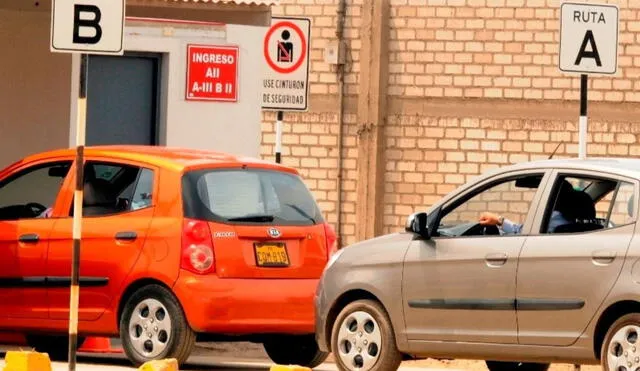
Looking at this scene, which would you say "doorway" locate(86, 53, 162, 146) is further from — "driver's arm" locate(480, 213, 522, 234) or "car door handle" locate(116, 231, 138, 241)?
"driver's arm" locate(480, 213, 522, 234)

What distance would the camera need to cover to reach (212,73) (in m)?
21.8

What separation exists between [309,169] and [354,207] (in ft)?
2.83

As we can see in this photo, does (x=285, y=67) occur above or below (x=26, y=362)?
above

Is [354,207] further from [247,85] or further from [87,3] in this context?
[87,3]

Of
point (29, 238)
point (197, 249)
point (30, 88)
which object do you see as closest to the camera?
point (197, 249)

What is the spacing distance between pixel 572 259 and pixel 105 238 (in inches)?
162

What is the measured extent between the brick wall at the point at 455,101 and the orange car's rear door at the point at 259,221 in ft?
43.9

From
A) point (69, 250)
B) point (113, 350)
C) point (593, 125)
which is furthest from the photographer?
point (593, 125)

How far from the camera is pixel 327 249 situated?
16.0 metres

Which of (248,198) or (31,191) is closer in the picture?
(248,198)

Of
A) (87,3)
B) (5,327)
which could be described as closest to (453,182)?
(5,327)

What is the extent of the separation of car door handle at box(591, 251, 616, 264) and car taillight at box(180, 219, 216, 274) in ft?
10.9

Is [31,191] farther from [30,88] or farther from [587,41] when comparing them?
[587,41]

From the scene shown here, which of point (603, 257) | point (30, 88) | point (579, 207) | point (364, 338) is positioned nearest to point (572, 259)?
point (603, 257)
